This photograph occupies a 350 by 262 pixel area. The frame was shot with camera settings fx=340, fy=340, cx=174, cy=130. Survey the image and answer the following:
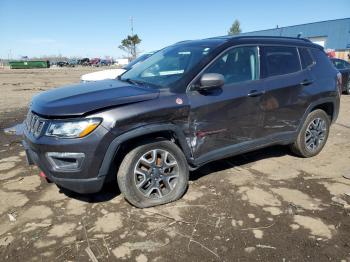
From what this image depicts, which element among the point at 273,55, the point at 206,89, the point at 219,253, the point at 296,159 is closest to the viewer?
the point at 219,253

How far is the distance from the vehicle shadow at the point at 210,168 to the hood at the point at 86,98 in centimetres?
110

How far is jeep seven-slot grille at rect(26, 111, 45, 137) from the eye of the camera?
3.41 m

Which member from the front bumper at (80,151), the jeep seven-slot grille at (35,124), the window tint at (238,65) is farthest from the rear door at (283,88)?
the jeep seven-slot grille at (35,124)

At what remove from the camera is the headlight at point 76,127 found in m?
3.24

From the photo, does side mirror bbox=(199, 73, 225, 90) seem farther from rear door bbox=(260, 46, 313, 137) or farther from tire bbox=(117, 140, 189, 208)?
rear door bbox=(260, 46, 313, 137)

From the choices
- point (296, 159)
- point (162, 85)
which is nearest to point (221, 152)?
point (162, 85)

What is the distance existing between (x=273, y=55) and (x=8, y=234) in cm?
385

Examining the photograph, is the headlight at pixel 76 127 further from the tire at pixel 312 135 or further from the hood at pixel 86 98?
the tire at pixel 312 135

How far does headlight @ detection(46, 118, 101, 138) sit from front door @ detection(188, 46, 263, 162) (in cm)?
112

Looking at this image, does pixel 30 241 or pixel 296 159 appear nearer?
pixel 30 241

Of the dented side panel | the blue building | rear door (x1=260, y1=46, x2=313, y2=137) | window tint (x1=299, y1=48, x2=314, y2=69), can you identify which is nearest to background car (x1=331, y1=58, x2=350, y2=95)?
window tint (x1=299, y1=48, x2=314, y2=69)

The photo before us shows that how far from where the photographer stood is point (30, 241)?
10.4ft

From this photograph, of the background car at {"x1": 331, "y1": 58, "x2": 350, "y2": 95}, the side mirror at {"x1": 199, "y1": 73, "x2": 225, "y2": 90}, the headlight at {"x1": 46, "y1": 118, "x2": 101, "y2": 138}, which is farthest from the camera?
the background car at {"x1": 331, "y1": 58, "x2": 350, "y2": 95}

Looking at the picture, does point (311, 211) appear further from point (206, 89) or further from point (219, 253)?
point (206, 89)
